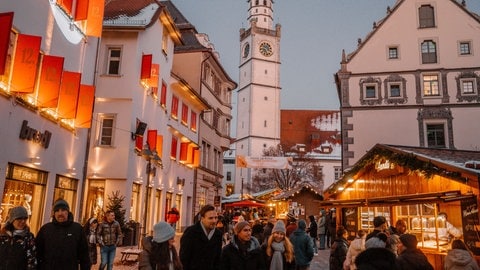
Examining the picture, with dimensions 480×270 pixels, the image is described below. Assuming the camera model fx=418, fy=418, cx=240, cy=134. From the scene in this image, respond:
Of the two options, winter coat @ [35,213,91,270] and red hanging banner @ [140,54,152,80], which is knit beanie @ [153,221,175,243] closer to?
winter coat @ [35,213,91,270]

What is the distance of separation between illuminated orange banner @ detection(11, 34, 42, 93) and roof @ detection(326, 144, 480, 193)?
1087cm

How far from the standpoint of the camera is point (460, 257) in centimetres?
624

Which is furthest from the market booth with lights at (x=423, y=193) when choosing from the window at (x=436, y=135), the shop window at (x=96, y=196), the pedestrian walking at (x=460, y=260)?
the window at (x=436, y=135)

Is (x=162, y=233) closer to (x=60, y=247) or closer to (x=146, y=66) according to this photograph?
(x=60, y=247)

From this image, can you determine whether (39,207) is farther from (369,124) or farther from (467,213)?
(369,124)

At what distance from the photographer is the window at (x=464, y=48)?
2991 centimetres

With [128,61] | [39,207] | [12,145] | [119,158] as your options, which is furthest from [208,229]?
[128,61]

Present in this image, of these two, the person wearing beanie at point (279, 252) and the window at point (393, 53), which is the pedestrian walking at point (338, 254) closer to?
the person wearing beanie at point (279, 252)

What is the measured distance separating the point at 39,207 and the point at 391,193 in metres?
11.8

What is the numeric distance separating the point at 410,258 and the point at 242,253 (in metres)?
2.26

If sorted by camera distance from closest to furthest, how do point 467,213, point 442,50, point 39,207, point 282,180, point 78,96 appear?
point 467,213 → point 39,207 → point 78,96 → point 442,50 → point 282,180

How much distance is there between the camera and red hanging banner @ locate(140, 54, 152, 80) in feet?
69.8

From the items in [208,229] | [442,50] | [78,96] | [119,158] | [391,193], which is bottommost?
[208,229]

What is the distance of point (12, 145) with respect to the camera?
11805 mm
